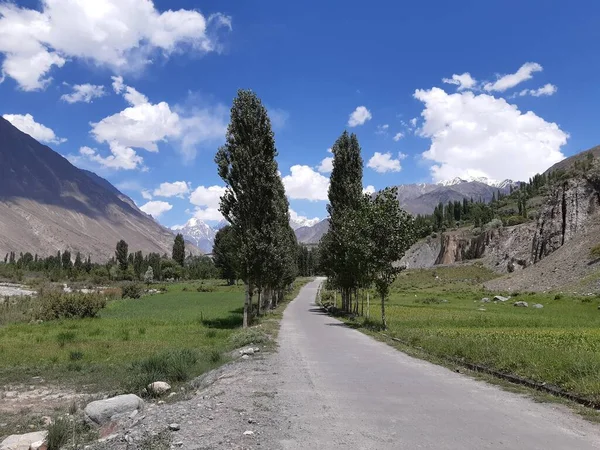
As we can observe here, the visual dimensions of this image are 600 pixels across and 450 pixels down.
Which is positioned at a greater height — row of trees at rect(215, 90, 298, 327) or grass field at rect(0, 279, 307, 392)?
row of trees at rect(215, 90, 298, 327)

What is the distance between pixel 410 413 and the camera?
889 cm

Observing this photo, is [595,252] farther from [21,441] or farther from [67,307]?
[21,441]

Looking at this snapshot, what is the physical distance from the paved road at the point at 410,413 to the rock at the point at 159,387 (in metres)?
3.38

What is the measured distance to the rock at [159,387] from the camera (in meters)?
13.3

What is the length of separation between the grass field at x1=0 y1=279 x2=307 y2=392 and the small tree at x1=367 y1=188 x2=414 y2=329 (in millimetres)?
9536

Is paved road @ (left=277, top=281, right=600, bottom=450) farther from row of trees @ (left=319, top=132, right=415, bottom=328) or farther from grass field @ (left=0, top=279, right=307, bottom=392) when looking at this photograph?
row of trees @ (left=319, top=132, right=415, bottom=328)

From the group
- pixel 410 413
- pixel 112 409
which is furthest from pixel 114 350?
pixel 410 413

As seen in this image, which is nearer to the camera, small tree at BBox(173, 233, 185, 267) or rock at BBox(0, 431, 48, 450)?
rock at BBox(0, 431, 48, 450)

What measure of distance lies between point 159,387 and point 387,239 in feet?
60.2

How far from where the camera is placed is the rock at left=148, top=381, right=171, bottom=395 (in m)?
13.3

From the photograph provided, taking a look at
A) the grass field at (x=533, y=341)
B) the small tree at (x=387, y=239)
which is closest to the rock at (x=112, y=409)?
the grass field at (x=533, y=341)

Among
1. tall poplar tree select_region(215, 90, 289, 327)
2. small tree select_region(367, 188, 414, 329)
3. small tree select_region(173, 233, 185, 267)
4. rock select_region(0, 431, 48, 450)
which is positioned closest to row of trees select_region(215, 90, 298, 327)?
tall poplar tree select_region(215, 90, 289, 327)

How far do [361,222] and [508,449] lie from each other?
23873 mm

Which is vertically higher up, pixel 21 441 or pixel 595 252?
pixel 595 252
